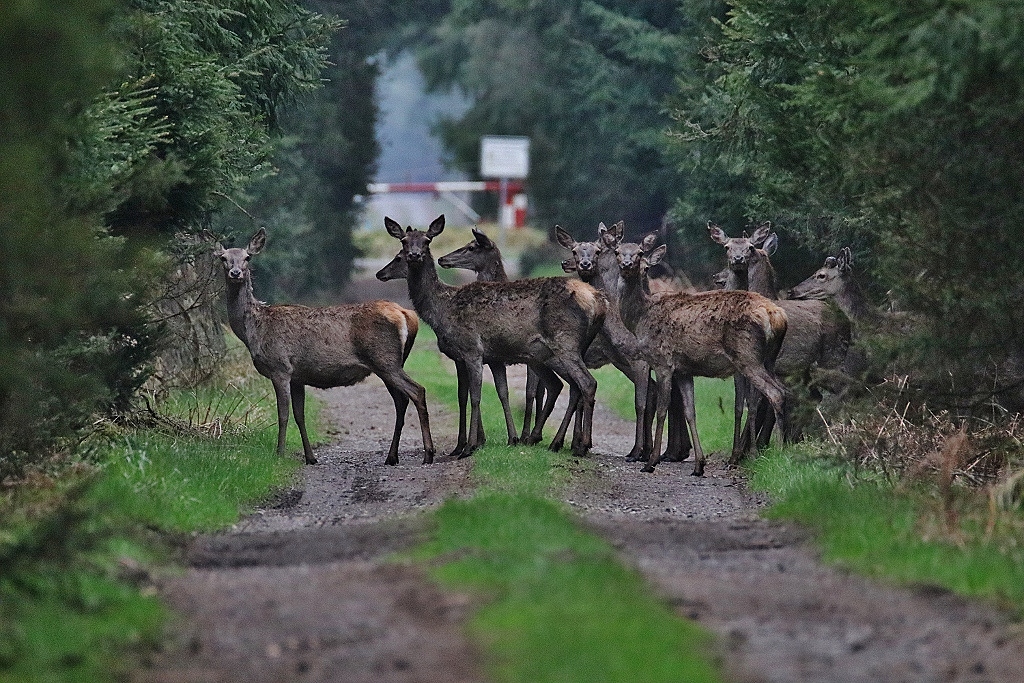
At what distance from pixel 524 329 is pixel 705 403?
25.4 ft

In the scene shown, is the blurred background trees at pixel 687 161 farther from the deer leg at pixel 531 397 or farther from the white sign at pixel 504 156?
the white sign at pixel 504 156

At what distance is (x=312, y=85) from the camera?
20.4 meters

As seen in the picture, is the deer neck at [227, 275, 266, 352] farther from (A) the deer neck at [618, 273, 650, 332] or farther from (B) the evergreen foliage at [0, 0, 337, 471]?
(A) the deer neck at [618, 273, 650, 332]

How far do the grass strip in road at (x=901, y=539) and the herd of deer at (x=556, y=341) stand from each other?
309cm

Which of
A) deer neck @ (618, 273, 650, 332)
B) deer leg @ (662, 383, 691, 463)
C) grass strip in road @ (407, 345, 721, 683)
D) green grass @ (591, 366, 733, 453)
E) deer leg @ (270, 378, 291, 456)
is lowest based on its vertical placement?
green grass @ (591, 366, 733, 453)

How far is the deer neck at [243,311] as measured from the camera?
17031 mm

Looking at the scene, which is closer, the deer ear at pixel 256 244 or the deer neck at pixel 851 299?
the deer ear at pixel 256 244

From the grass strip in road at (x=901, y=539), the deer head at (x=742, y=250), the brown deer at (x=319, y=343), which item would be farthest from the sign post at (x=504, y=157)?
the grass strip in road at (x=901, y=539)

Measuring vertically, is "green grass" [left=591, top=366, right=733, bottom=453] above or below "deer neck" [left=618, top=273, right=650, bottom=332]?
below

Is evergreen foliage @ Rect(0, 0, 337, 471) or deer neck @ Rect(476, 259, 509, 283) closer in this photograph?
evergreen foliage @ Rect(0, 0, 337, 471)

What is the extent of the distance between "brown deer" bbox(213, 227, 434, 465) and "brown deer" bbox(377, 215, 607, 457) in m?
0.59

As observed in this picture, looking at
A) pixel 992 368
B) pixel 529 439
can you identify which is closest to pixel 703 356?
pixel 529 439

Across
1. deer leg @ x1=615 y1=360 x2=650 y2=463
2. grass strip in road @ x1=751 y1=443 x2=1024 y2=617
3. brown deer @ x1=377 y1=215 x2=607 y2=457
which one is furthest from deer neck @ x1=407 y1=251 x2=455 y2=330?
grass strip in road @ x1=751 y1=443 x2=1024 y2=617

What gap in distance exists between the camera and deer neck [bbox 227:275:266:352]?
55.9 ft
